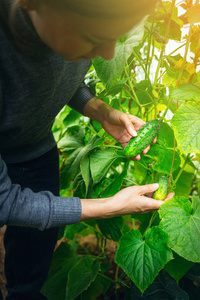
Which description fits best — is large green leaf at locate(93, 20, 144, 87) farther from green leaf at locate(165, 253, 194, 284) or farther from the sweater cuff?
green leaf at locate(165, 253, 194, 284)

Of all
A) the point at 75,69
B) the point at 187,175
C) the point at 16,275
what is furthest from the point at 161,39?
the point at 16,275

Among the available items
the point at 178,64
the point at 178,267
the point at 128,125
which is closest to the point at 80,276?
the point at 178,267

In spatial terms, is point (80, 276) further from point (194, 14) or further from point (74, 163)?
point (194, 14)

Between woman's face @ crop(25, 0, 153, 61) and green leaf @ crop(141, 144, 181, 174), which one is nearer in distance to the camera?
woman's face @ crop(25, 0, 153, 61)

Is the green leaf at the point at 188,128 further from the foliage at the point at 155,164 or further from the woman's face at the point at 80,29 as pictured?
the woman's face at the point at 80,29

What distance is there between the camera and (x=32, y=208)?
777 millimetres

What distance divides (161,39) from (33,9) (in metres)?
0.46

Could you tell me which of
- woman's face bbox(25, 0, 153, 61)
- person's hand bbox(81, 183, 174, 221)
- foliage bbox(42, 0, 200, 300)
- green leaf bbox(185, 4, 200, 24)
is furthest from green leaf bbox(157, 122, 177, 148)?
woman's face bbox(25, 0, 153, 61)

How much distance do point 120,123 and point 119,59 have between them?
26 centimetres

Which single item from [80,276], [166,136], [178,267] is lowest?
[80,276]

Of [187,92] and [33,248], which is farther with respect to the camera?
[33,248]

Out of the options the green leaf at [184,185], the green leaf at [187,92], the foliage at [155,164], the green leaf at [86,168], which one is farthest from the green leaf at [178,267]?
the green leaf at [187,92]

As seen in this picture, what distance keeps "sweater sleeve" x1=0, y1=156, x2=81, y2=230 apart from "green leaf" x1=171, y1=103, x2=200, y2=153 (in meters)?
0.32

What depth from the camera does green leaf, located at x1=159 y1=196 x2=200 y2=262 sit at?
2.52ft
